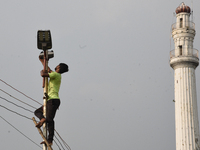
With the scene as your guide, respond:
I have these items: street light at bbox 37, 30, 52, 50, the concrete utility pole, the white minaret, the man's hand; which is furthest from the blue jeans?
the white minaret

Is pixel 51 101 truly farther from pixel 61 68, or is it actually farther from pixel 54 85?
pixel 61 68

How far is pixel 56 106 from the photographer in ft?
34.0

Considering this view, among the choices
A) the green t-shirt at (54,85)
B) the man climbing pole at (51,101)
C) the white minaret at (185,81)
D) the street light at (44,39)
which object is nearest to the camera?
the street light at (44,39)

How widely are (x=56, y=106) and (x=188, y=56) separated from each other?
27.9 metres

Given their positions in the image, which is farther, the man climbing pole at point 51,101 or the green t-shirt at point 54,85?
the green t-shirt at point 54,85

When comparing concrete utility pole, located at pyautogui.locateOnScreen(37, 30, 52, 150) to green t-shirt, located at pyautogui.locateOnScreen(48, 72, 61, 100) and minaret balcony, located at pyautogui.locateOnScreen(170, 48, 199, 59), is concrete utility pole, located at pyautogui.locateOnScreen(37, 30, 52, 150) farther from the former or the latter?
minaret balcony, located at pyautogui.locateOnScreen(170, 48, 199, 59)

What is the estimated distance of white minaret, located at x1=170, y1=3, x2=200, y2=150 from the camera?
34719 mm

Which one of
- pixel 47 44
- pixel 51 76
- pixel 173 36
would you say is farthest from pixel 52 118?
pixel 173 36

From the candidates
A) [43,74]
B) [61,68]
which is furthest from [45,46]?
[61,68]

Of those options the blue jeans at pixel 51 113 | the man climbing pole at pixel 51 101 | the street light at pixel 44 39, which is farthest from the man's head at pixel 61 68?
the blue jeans at pixel 51 113

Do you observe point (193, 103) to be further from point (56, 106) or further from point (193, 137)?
point (56, 106)

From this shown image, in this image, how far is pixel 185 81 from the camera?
1411 inches

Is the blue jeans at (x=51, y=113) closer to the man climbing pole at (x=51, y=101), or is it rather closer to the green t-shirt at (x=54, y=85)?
the man climbing pole at (x=51, y=101)

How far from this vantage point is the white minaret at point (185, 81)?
34.7m
